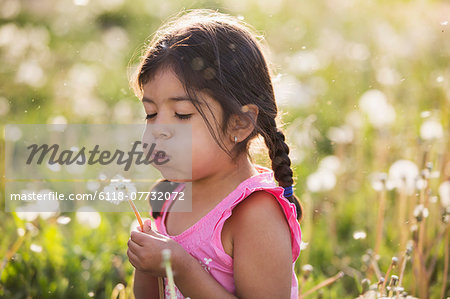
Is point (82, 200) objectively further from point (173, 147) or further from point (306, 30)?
point (306, 30)

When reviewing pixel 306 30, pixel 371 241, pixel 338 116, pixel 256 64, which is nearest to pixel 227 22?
pixel 256 64

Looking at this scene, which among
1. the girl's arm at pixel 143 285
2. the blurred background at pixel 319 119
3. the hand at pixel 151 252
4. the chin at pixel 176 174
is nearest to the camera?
the hand at pixel 151 252

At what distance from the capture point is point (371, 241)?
89.9 inches

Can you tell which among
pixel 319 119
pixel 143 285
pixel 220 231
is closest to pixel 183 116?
pixel 220 231

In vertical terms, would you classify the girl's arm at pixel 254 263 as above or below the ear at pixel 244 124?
below

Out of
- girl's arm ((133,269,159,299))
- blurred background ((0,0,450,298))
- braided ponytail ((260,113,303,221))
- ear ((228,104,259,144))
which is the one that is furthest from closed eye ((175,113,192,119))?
girl's arm ((133,269,159,299))

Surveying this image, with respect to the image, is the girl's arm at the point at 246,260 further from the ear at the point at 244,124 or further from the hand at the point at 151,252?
the ear at the point at 244,124

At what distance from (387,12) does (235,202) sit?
3101 millimetres

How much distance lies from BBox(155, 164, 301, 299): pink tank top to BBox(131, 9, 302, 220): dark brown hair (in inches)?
4.4

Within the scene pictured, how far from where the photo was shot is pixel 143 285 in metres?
1.59

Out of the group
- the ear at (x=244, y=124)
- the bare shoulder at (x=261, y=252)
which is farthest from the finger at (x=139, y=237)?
the ear at (x=244, y=124)

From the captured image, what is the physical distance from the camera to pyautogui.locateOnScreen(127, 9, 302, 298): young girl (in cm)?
131

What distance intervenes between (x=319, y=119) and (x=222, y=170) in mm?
1634

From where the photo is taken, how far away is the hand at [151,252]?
1.29 meters
